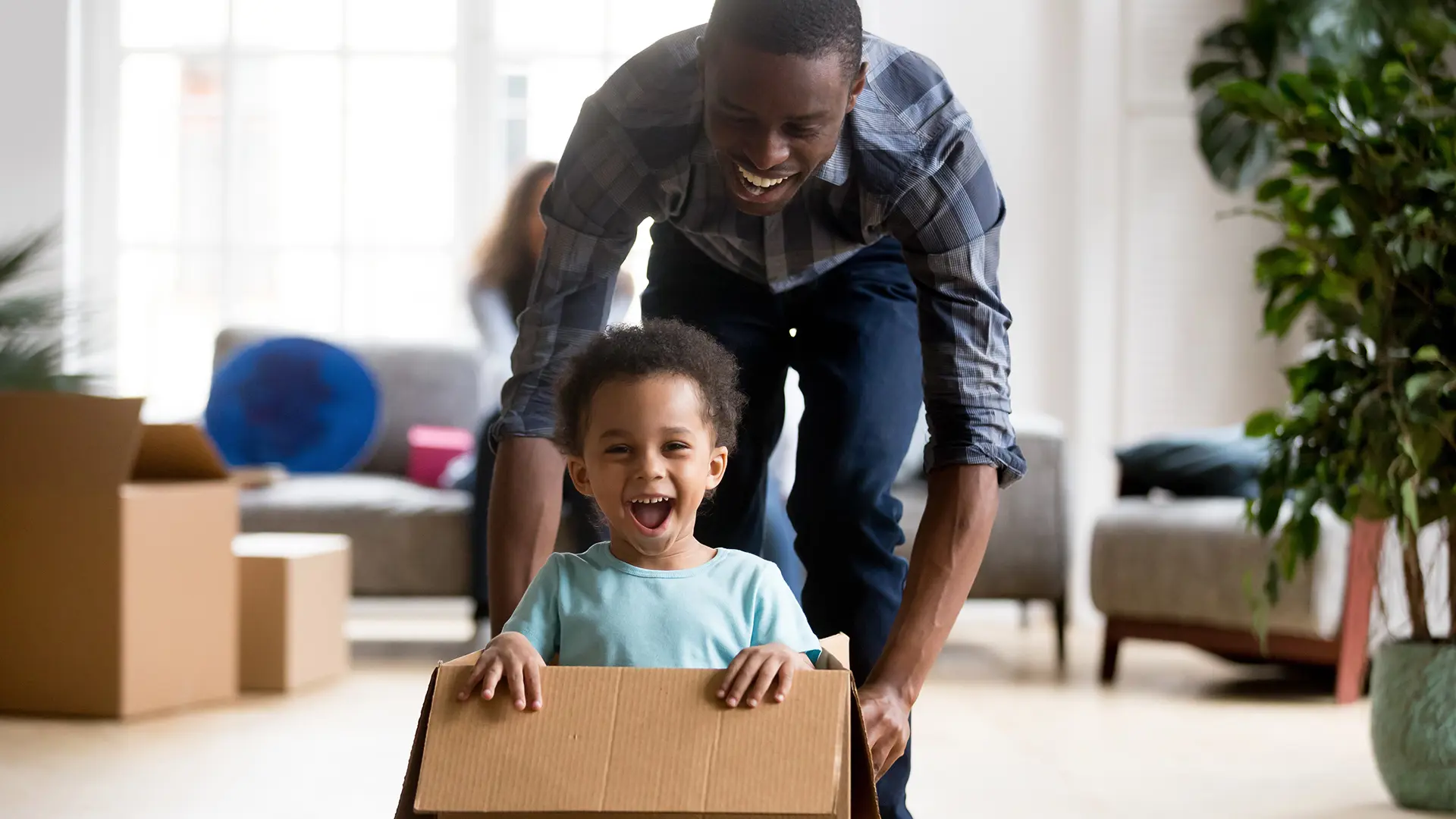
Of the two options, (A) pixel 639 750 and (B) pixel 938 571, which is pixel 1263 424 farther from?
(A) pixel 639 750

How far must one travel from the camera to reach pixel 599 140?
1.39 meters

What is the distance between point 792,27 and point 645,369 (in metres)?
0.32

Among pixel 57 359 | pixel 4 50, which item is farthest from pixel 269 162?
pixel 57 359

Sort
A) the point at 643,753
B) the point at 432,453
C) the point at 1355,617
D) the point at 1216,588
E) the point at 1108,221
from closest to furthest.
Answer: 1. the point at 643,753
2. the point at 1355,617
3. the point at 1216,588
4. the point at 432,453
5. the point at 1108,221

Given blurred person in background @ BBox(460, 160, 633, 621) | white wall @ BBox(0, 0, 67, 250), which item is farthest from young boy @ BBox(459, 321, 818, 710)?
white wall @ BBox(0, 0, 67, 250)

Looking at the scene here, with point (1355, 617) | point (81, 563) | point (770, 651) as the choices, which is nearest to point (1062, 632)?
point (1355, 617)

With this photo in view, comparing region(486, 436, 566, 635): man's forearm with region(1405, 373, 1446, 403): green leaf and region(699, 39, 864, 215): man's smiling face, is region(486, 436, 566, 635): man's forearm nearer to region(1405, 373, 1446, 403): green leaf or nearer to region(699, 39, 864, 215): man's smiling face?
region(699, 39, 864, 215): man's smiling face

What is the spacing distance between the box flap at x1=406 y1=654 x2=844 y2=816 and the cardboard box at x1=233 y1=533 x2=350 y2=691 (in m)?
2.20

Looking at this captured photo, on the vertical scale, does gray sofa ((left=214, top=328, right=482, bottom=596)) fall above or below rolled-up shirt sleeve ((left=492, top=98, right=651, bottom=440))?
below

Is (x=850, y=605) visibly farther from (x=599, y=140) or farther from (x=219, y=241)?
(x=219, y=241)

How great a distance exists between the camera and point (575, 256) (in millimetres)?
1438

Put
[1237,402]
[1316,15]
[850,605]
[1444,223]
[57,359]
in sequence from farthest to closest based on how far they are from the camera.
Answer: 1. [1237,402]
2. [1316,15]
3. [57,359]
4. [1444,223]
5. [850,605]

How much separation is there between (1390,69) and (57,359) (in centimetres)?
252

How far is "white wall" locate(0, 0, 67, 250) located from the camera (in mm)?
4781
